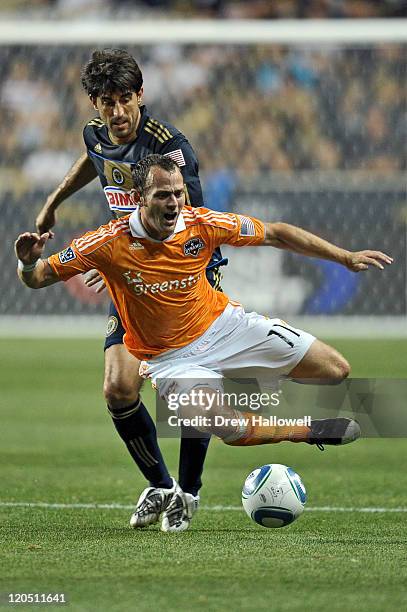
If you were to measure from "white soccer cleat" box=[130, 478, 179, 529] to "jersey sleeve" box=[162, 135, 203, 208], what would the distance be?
5.03ft

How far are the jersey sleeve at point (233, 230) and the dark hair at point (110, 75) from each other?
2.55 ft

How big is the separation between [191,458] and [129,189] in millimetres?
1466

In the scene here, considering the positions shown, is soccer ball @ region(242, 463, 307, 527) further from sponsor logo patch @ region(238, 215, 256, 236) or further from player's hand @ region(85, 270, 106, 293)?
player's hand @ region(85, 270, 106, 293)

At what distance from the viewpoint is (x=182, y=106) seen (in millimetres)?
16328

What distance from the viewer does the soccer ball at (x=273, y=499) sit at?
5.88 meters

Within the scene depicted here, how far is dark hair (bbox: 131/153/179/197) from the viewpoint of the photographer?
19.7 feet

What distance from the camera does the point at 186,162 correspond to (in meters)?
6.46

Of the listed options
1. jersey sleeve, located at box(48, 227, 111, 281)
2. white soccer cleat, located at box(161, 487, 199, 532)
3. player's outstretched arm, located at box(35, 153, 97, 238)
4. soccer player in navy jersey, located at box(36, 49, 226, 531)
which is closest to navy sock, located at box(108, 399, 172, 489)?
soccer player in navy jersey, located at box(36, 49, 226, 531)

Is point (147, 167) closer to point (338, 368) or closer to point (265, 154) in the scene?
point (338, 368)

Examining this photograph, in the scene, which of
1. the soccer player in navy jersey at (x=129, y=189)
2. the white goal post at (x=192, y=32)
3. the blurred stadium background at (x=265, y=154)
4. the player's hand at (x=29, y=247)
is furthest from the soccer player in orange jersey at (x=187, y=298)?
the blurred stadium background at (x=265, y=154)

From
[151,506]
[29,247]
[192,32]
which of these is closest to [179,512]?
[151,506]

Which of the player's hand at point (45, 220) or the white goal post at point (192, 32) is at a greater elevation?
the white goal post at point (192, 32)

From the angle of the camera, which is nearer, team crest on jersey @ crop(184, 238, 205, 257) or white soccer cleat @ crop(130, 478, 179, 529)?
team crest on jersey @ crop(184, 238, 205, 257)

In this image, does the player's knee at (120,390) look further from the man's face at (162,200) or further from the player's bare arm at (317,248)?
the player's bare arm at (317,248)
